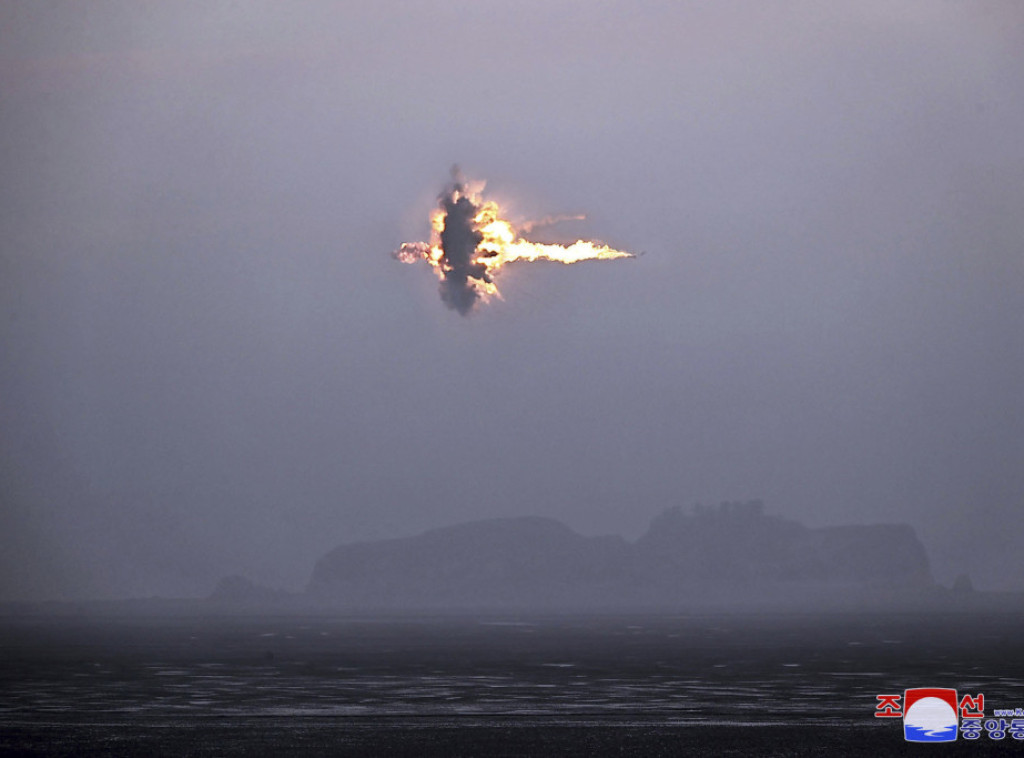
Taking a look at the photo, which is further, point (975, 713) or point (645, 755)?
point (975, 713)

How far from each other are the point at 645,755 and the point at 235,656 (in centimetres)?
8203

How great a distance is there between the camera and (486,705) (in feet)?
199

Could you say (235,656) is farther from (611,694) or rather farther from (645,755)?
(645,755)

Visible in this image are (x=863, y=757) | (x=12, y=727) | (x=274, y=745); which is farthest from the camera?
(x=12, y=727)

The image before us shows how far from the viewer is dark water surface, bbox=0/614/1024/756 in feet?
151

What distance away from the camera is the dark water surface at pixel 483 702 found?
46.0 meters

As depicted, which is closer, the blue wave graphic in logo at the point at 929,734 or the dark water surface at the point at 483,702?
the dark water surface at the point at 483,702

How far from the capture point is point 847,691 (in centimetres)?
6812

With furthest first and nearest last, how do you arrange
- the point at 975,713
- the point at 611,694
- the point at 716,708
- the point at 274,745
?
1. the point at 611,694
2. the point at 716,708
3. the point at 975,713
4. the point at 274,745

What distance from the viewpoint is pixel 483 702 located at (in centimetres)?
6250

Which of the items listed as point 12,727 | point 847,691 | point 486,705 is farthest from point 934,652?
point 12,727

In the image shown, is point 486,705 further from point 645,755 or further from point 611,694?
point 645,755

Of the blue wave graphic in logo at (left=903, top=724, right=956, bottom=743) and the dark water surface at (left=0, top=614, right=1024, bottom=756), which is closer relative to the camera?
the dark water surface at (left=0, top=614, right=1024, bottom=756)

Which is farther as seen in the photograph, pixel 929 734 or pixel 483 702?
pixel 483 702
